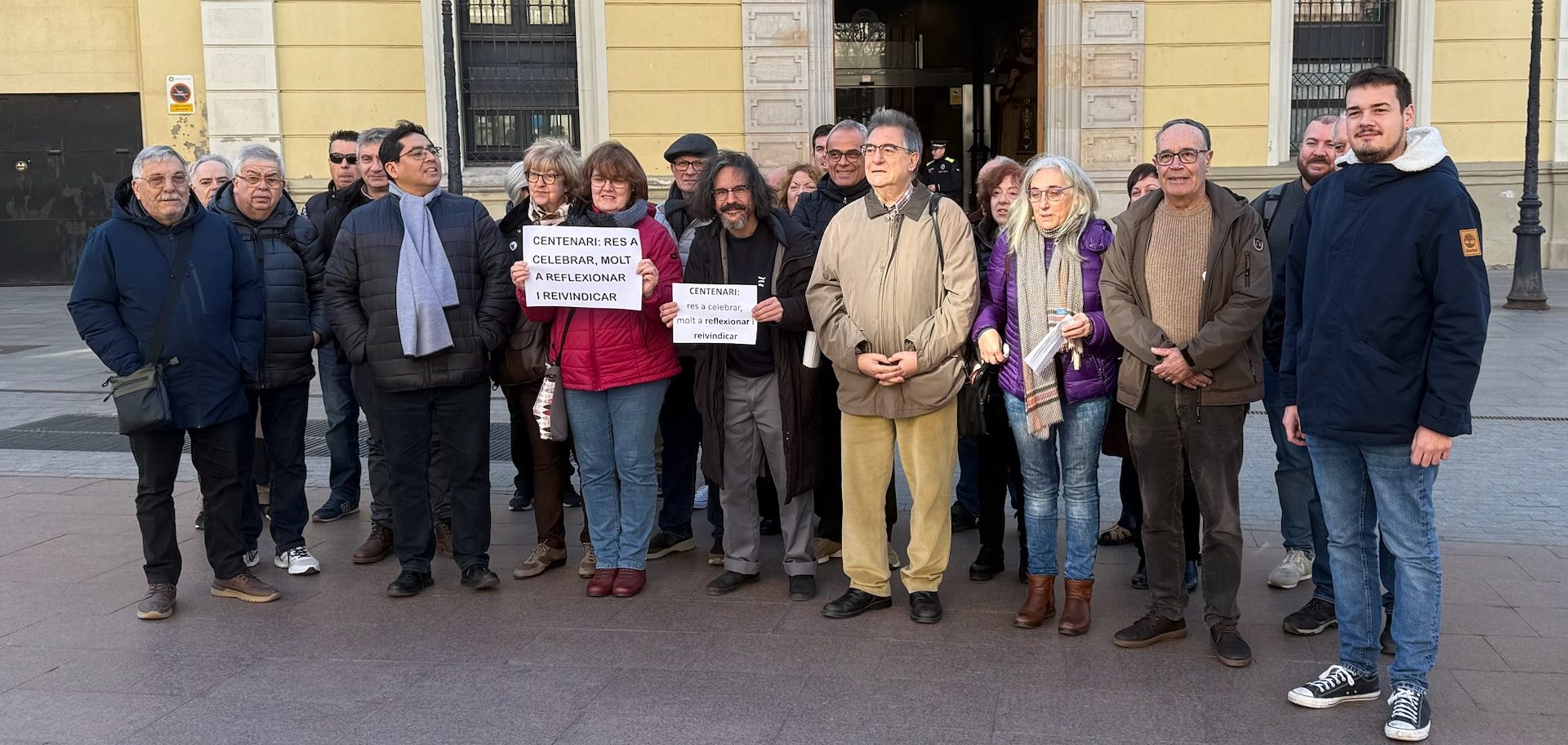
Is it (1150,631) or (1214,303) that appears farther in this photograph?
(1150,631)

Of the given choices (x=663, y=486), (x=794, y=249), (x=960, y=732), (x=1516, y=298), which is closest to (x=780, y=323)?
(x=794, y=249)

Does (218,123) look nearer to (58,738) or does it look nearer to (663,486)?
(663,486)

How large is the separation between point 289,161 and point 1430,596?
14.6 metres

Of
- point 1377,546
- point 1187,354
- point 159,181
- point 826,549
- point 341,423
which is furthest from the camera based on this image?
point 341,423

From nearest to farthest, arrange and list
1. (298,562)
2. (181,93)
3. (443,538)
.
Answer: (298,562), (443,538), (181,93)

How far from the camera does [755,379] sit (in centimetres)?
582

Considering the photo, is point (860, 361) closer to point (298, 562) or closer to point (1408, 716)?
point (1408, 716)

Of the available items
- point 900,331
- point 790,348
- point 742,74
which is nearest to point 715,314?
point 790,348

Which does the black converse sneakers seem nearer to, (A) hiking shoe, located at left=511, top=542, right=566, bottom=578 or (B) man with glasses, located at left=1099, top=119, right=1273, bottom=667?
(B) man with glasses, located at left=1099, top=119, right=1273, bottom=667

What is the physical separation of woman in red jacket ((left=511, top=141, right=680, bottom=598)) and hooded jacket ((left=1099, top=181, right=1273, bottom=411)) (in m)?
1.99

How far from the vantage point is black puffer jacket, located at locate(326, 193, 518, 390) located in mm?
5707

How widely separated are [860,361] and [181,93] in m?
14.2

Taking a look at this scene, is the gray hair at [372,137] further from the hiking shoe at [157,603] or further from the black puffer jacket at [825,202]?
the hiking shoe at [157,603]

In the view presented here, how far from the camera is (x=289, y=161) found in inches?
629
